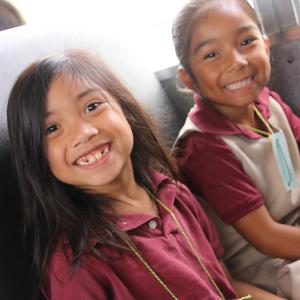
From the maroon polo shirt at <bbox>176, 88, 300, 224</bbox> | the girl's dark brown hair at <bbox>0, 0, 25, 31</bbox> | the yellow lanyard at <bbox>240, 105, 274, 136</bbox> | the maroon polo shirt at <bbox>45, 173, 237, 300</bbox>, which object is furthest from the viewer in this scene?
the girl's dark brown hair at <bbox>0, 0, 25, 31</bbox>

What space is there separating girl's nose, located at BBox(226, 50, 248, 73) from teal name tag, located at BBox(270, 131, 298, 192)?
179 millimetres

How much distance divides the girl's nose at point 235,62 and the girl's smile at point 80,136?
0.92ft

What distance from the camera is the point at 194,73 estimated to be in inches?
32.8

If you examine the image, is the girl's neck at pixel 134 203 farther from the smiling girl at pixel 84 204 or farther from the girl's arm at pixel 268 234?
the girl's arm at pixel 268 234

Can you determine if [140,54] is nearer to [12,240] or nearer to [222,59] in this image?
[222,59]

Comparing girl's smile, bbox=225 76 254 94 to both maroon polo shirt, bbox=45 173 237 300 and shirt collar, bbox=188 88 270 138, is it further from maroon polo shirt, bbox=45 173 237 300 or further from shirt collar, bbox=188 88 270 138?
maroon polo shirt, bbox=45 173 237 300

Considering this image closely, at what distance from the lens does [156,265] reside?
2.05ft

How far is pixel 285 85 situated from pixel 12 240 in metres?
0.79

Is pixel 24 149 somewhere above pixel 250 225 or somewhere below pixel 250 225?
above

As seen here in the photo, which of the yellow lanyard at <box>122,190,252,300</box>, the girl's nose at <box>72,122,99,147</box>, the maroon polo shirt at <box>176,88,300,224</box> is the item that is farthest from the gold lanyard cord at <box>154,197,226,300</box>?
the girl's nose at <box>72,122,99,147</box>

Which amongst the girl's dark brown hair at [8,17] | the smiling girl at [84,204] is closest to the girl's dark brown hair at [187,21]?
the smiling girl at [84,204]

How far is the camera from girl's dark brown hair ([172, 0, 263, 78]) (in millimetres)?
795

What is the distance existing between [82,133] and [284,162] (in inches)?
18.6

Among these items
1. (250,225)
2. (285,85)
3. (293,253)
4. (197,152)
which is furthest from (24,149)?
(285,85)
